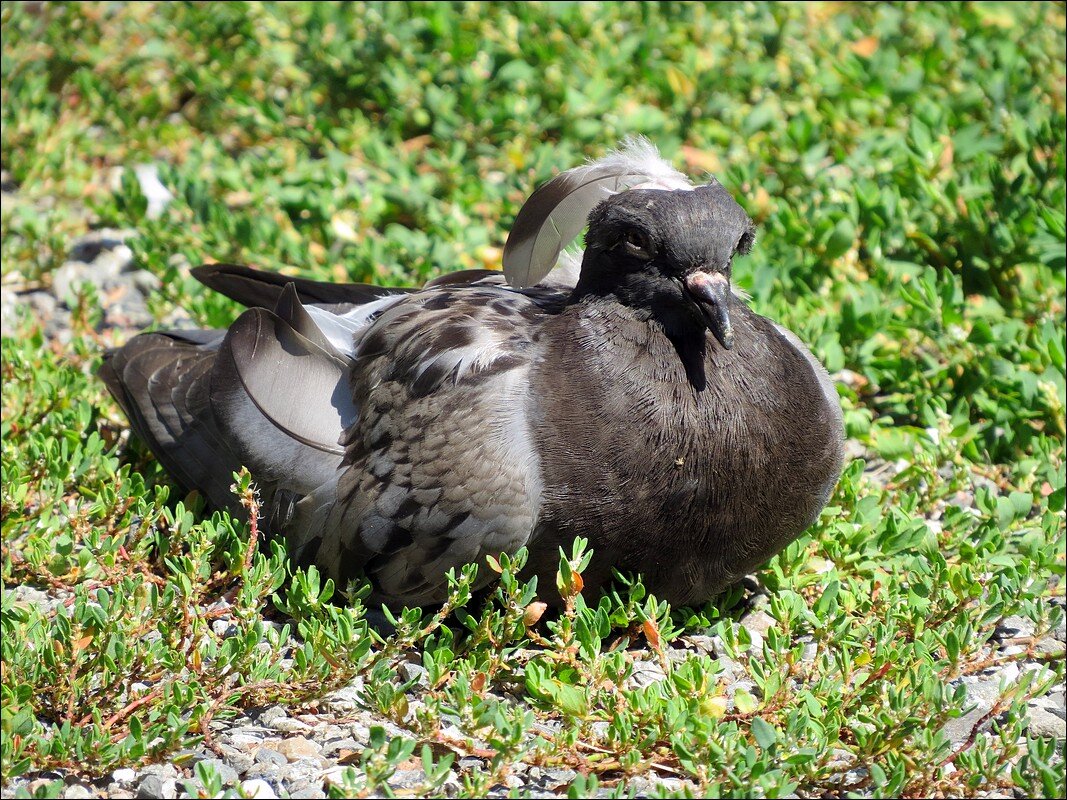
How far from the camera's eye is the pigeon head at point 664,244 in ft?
12.9

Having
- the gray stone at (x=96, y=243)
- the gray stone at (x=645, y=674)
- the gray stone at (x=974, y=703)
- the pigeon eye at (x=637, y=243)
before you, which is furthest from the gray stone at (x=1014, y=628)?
the gray stone at (x=96, y=243)

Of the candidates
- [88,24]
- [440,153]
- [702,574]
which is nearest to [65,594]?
[702,574]

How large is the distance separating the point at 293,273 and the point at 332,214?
45 cm

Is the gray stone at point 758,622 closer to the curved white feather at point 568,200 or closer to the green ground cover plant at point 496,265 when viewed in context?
the green ground cover plant at point 496,265

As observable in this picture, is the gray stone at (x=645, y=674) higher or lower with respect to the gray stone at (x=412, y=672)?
lower

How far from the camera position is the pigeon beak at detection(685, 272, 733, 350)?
3854 millimetres

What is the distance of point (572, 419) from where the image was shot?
394 cm

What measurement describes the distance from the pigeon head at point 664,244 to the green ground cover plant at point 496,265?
88cm

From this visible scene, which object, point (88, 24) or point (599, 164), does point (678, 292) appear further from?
point (88, 24)

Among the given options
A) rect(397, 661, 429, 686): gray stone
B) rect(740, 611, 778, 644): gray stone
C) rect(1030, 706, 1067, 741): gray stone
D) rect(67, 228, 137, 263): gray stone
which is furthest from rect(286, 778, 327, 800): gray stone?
rect(67, 228, 137, 263): gray stone

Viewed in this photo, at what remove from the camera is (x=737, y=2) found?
7.97 meters

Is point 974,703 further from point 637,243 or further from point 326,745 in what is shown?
point 326,745

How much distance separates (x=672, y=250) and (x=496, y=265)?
→ 2.41 meters

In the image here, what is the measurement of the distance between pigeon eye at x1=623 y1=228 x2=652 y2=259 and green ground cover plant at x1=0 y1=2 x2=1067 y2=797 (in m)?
1.01
